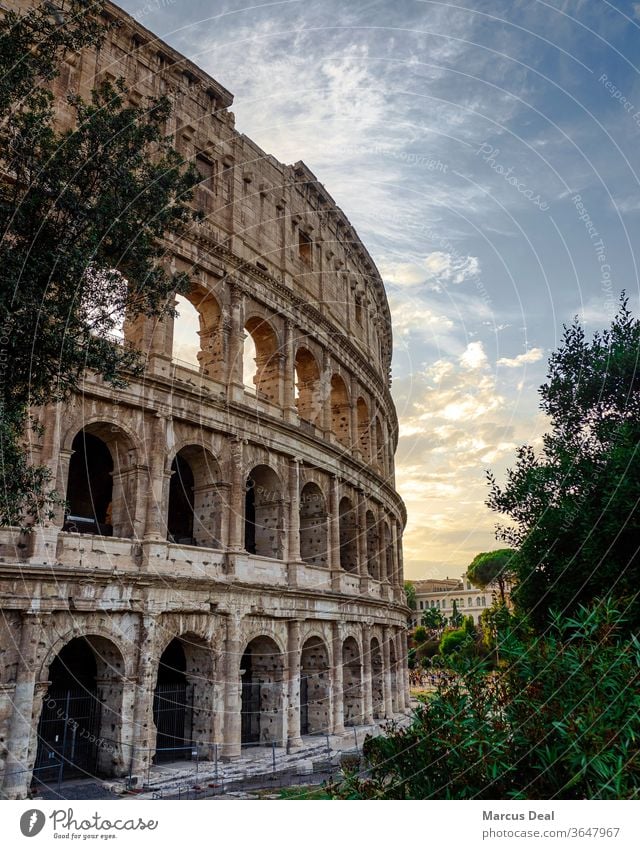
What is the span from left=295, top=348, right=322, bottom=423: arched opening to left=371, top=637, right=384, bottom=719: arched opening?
8979 mm

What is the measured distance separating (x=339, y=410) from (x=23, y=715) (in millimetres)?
16275

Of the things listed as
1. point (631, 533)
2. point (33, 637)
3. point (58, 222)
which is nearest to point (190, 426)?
point (33, 637)

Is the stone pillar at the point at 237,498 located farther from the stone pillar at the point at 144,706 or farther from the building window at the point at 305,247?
the building window at the point at 305,247

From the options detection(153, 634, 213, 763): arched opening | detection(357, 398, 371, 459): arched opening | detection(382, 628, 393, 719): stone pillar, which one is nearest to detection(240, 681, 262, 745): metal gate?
detection(153, 634, 213, 763): arched opening

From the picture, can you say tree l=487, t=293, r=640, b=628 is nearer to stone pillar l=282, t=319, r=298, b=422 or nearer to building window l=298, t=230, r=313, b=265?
stone pillar l=282, t=319, r=298, b=422

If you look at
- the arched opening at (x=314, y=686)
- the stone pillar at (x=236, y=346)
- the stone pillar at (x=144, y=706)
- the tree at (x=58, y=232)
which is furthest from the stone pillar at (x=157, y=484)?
the arched opening at (x=314, y=686)

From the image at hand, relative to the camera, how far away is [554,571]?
55.0ft

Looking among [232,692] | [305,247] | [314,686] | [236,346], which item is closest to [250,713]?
[232,692]

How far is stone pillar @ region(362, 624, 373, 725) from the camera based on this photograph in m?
22.9

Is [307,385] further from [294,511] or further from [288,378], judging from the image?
[294,511]

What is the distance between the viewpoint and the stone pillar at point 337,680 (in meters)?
20.8

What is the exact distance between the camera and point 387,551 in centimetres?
2891

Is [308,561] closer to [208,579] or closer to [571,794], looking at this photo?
[208,579]

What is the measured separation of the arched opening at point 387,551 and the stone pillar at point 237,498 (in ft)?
35.0
